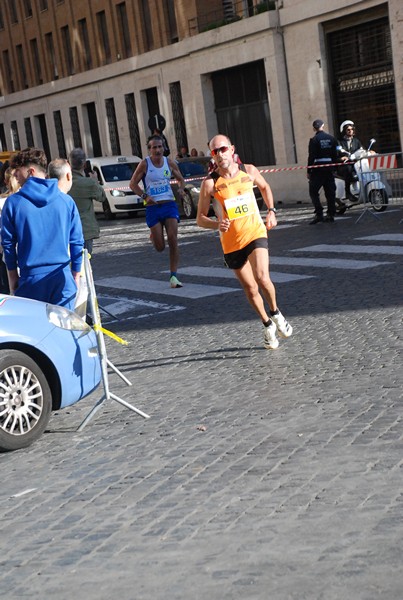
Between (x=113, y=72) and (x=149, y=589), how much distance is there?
46.5 meters

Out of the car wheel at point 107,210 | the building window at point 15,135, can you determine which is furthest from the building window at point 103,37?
the car wheel at point 107,210

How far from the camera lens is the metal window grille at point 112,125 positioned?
2032 inches

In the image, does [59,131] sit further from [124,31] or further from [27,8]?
[124,31]

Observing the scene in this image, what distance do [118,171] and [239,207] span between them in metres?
27.3

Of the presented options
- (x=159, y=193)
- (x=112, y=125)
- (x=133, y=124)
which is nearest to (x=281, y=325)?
(x=159, y=193)

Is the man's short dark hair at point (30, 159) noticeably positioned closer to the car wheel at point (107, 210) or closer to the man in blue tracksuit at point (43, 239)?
the man in blue tracksuit at point (43, 239)

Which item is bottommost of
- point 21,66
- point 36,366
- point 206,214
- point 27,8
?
point 36,366

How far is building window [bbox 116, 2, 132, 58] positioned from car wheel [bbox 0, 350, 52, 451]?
141 feet

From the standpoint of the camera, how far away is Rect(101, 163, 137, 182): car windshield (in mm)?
36438

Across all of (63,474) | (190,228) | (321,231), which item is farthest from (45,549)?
(190,228)

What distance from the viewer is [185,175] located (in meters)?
32.5

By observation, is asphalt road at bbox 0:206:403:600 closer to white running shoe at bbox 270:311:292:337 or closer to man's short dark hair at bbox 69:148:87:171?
white running shoe at bbox 270:311:292:337

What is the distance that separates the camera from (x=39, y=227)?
8281 mm

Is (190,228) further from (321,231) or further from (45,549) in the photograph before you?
(45,549)
